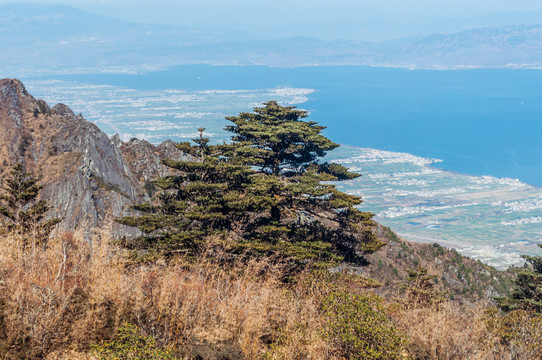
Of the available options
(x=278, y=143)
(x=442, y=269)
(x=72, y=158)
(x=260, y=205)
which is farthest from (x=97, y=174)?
(x=442, y=269)

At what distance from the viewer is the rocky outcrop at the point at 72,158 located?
35.0m

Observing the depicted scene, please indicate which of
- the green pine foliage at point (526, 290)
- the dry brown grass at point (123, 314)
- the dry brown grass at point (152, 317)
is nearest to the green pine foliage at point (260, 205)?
the green pine foliage at point (526, 290)

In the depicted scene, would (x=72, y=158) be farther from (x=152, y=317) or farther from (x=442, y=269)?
(x=152, y=317)

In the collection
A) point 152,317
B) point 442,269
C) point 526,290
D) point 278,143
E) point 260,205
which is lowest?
point 442,269

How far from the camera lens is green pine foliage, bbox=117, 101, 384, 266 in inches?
691

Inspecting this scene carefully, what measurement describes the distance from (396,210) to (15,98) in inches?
3942

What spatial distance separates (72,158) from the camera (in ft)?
132

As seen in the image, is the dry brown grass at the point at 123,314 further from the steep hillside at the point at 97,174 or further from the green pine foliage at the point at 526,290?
the steep hillside at the point at 97,174

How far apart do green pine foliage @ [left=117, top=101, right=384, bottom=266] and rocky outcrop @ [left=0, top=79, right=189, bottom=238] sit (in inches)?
432

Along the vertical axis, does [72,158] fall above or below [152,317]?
below

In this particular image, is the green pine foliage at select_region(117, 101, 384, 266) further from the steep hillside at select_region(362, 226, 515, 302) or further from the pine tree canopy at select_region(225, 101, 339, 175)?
the steep hillside at select_region(362, 226, 515, 302)

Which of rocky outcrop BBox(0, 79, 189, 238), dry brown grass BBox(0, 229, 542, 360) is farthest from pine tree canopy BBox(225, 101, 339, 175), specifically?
dry brown grass BBox(0, 229, 542, 360)

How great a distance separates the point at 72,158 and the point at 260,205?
27.5 metres

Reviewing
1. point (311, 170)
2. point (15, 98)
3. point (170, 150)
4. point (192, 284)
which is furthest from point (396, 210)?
point (192, 284)
